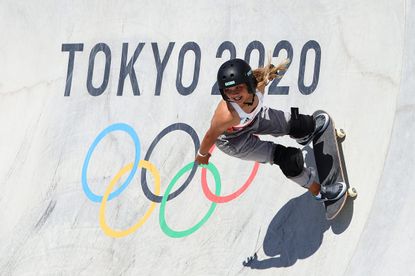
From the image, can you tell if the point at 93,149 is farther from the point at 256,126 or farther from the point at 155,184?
the point at 256,126

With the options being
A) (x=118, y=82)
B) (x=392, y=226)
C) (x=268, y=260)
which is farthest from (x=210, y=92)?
(x=392, y=226)

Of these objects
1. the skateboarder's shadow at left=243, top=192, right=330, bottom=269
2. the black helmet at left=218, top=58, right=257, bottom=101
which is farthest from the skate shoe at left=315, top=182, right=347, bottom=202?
the black helmet at left=218, top=58, right=257, bottom=101

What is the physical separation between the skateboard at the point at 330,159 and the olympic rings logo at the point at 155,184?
96 cm

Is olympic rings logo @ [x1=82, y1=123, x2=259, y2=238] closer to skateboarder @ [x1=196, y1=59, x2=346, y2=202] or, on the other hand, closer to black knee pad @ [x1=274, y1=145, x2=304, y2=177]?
skateboarder @ [x1=196, y1=59, x2=346, y2=202]

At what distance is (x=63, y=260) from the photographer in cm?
956

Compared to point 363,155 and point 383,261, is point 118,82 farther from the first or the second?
point 383,261

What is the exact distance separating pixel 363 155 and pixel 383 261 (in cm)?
115

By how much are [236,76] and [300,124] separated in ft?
3.45

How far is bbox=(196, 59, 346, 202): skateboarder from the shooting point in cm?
683

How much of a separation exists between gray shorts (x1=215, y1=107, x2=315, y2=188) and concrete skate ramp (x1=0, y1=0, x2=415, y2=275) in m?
0.57

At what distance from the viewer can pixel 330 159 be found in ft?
25.0

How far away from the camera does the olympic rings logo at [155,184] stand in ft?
28.5

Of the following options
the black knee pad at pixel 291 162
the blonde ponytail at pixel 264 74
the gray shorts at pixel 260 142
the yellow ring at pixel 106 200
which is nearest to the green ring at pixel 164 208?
the yellow ring at pixel 106 200

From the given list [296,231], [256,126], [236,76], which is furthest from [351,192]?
[236,76]
